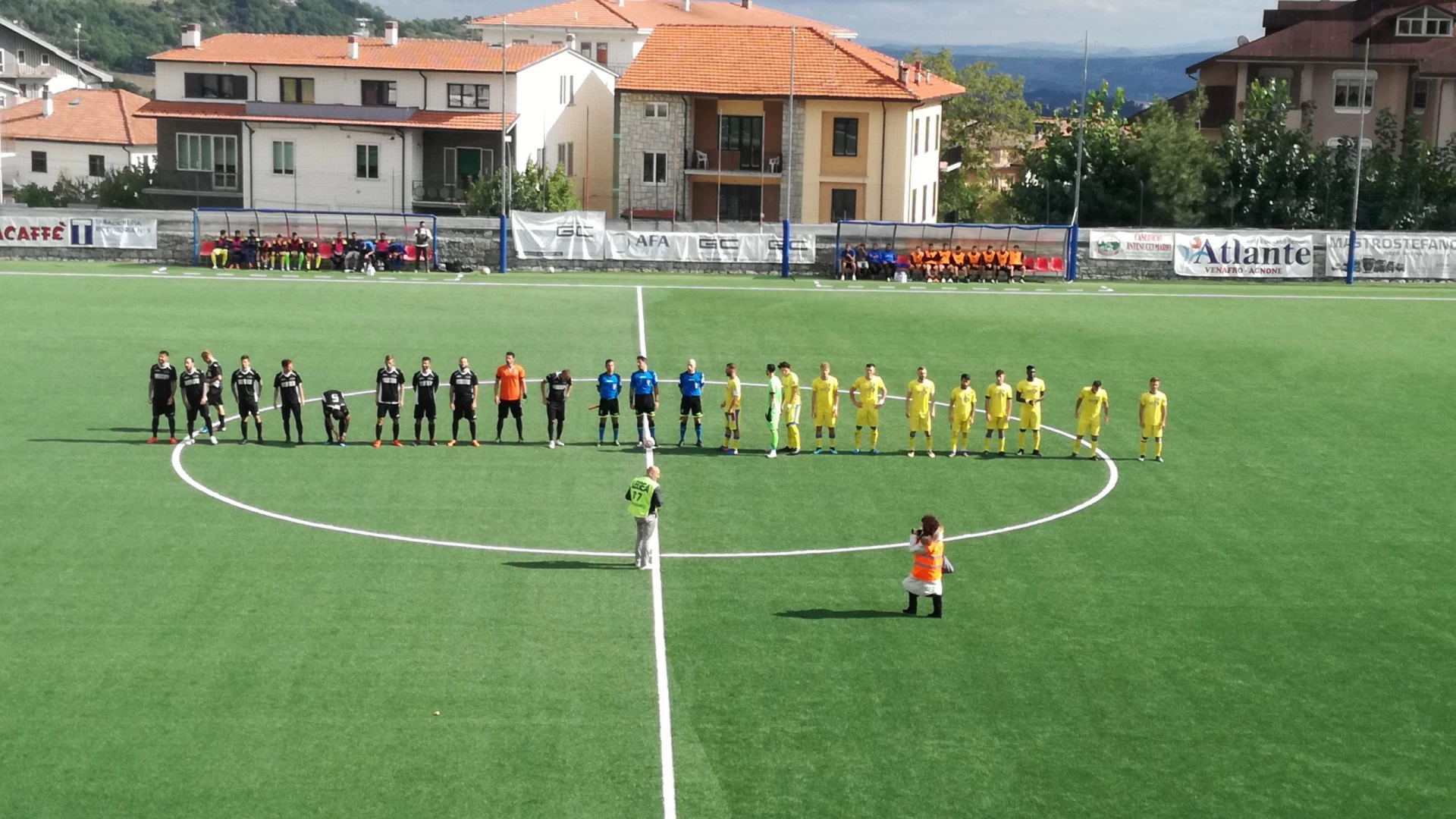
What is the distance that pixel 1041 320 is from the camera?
46.7 m

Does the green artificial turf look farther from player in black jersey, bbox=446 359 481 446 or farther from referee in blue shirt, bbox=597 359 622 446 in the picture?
player in black jersey, bbox=446 359 481 446

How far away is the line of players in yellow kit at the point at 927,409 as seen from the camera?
96.0 ft

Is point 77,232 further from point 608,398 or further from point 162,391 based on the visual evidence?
point 608,398

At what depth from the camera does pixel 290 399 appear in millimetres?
29047

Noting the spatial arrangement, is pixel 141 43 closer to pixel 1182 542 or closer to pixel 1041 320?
pixel 1041 320

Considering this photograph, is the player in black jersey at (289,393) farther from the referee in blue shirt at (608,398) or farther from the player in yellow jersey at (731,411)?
the player in yellow jersey at (731,411)

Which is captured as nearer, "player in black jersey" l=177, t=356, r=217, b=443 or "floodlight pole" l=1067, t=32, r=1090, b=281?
"player in black jersey" l=177, t=356, r=217, b=443

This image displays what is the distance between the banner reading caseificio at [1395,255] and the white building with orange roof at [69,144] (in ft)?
214

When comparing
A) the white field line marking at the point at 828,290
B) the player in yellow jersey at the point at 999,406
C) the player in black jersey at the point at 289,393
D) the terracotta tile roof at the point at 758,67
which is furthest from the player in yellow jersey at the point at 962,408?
the terracotta tile roof at the point at 758,67

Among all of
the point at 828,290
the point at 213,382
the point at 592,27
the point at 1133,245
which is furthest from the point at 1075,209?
the point at 592,27

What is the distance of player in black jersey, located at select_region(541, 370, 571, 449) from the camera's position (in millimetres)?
29500

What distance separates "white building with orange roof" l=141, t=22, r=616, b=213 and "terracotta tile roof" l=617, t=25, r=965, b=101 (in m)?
6.45

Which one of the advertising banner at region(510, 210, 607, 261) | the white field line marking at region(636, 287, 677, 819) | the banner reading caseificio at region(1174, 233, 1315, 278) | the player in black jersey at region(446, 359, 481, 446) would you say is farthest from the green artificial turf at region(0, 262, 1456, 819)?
the banner reading caseificio at region(1174, 233, 1315, 278)

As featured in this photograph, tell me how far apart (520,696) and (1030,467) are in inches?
568
